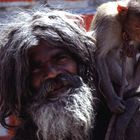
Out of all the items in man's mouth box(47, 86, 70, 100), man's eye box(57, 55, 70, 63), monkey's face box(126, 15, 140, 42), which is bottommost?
monkey's face box(126, 15, 140, 42)

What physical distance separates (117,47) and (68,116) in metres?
0.46

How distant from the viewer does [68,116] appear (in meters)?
1.56

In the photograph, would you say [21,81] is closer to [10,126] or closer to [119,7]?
[10,126]

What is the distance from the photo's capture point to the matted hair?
5.20 feet

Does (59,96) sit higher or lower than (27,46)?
lower

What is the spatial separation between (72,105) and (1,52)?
269 mm

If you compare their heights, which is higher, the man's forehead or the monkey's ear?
the man's forehead

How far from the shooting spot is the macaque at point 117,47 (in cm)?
171

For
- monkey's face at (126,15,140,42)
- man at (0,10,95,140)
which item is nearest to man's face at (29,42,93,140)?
man at (0,10,95,140)

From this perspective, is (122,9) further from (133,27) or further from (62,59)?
(62,59)

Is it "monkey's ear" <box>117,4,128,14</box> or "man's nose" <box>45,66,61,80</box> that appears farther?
"monkey's ear" <box>117,4,128,14</box>

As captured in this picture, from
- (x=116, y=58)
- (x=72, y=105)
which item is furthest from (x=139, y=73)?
(x=72, y=105)

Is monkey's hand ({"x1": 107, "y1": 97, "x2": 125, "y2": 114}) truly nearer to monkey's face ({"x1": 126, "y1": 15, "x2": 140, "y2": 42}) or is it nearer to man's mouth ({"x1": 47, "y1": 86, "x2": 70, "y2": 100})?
man's mouth ({"x1": 47, "y1": 86, "x2": 70, "y2": 100})

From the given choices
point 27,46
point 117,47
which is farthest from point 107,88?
point 27,46
